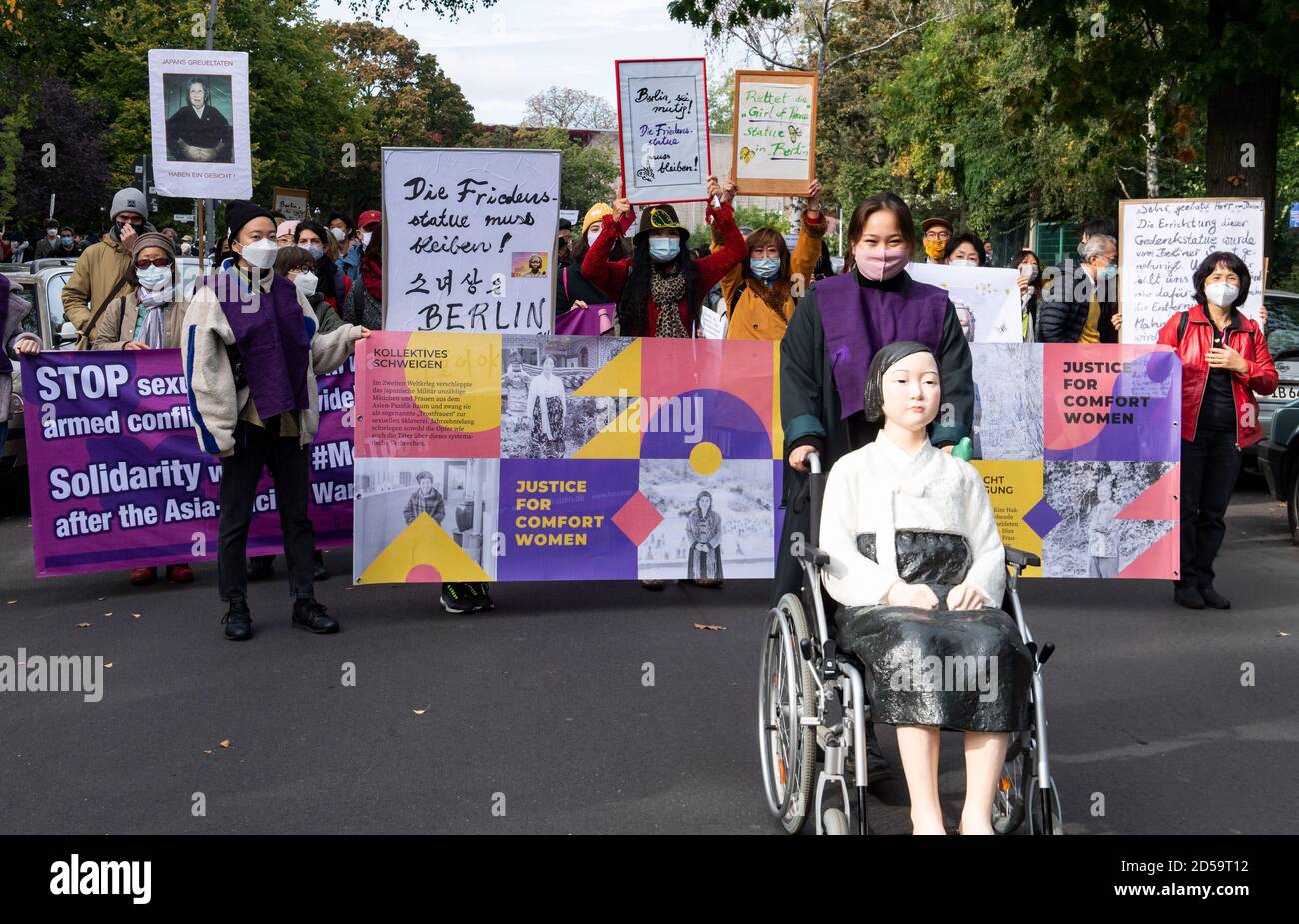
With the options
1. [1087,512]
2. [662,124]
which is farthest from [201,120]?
[1087,512]

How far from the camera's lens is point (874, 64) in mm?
46750

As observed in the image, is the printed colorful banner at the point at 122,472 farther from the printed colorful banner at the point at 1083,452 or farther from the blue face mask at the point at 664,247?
the printed colorful banner at the point at 1083,452

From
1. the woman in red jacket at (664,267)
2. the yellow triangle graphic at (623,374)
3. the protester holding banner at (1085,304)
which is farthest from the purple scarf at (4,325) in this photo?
the protester holding banner at (1085,304)

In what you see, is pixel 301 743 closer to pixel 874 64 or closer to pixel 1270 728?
pixel 1270 728

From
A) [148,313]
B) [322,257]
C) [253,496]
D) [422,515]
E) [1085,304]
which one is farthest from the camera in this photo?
[322,257]

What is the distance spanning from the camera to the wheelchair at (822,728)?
395cm

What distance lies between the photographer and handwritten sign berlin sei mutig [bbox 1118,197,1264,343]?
10.1 meters

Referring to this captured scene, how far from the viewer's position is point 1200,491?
852 cm

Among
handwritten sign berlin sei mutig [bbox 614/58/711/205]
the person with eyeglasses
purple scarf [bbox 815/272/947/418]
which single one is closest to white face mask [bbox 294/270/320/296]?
the person with eyeglasses

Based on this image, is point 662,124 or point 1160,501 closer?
point 1160,501

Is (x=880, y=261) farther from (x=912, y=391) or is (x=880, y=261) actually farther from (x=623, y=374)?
(x=623, y=374)

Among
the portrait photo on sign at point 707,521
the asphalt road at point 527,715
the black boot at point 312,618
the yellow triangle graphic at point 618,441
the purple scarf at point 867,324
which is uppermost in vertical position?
the purple scarf at point 867,324

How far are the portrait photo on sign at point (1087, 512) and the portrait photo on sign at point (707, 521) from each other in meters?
1.58

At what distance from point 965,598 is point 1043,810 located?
0.61m
